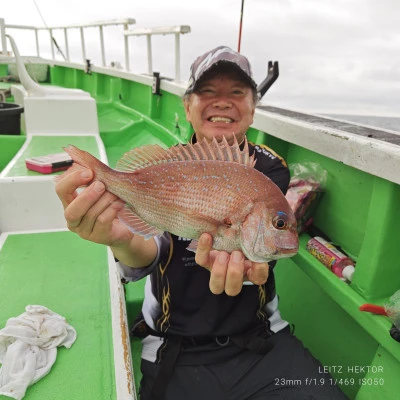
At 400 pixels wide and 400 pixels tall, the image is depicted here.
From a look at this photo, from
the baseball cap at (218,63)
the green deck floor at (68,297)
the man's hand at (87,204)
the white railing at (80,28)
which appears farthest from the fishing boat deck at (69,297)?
the white railing at (80,28)

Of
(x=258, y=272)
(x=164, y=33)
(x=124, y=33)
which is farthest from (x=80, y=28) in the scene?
(x=258, y=272)

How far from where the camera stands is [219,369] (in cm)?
173

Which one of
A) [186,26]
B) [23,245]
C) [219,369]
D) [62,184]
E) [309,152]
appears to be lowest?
[219,369]

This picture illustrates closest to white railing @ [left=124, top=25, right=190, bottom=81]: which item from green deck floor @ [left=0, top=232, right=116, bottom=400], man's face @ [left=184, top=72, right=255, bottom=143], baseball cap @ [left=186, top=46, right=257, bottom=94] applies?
baseball cap @ [left=186, top=46, right=257, bottom=94]

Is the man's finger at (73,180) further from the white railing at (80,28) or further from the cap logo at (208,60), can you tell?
the white railing at (80,28)

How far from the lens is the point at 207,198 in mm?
1248

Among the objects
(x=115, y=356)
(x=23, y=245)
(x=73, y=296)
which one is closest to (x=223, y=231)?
(x=115, y=356)

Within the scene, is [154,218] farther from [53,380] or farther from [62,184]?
[53,380]

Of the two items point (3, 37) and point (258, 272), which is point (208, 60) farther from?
point (3, 37)

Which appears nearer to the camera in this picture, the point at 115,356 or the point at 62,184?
the point at 62,184

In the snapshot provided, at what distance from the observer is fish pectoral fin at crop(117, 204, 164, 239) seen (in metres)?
1.34

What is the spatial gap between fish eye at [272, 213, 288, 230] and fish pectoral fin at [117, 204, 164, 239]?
45cm

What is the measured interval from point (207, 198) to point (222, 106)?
765mm

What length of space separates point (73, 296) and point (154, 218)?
0.86 metres
